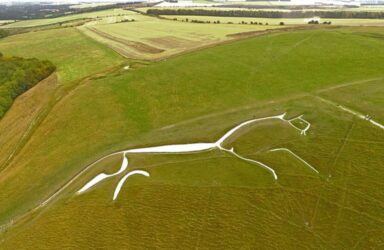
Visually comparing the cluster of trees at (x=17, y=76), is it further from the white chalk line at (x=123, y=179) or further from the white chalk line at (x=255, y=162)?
the white chalk line at (x=255, y=162)

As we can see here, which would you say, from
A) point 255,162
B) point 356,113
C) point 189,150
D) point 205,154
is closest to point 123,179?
point 189,150

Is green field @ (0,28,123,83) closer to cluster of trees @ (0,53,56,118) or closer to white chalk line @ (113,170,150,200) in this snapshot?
cluster of trees @ (0,53,56,118)

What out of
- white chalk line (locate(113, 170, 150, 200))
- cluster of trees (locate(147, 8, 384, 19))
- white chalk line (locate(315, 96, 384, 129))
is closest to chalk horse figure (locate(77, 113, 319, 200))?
white chalk line (locate(113, 170, 150, 200))

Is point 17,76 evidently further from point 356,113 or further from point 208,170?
point 356,113

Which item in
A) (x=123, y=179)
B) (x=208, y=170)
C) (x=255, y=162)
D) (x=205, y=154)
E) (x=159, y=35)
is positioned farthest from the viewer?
(x=159, y=35)

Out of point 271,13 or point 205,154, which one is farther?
point 271,13

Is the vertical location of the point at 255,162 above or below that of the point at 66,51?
below

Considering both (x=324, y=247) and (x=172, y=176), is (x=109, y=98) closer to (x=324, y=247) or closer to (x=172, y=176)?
(x=172, y=176)
